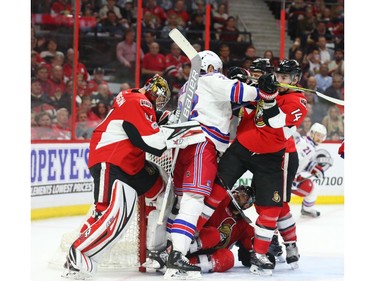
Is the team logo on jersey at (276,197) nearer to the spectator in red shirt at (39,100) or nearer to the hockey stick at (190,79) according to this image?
the hockey stick at (190,79)

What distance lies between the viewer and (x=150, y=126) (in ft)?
12.5

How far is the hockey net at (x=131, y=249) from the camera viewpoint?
13.5 feet

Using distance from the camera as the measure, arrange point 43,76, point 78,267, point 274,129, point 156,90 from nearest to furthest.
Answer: point 78,267
point 156,90
point 274,129
point 43,76

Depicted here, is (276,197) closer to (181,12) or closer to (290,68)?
(290,68)

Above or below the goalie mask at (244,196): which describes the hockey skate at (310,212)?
below

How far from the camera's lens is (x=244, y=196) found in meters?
4.18

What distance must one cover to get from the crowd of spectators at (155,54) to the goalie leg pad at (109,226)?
106 inches

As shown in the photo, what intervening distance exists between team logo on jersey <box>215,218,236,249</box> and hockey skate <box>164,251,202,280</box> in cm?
36

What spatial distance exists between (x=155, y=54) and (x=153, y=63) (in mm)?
87

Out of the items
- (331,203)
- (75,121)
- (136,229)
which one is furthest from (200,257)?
(331,203)

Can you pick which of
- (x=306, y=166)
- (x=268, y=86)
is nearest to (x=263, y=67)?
(x=268, y=86)

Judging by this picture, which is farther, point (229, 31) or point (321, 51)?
point (321, 51)

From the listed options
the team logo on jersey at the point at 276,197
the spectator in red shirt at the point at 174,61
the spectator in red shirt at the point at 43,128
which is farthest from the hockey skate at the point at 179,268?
the spectator in red shirt at the point at 174,61

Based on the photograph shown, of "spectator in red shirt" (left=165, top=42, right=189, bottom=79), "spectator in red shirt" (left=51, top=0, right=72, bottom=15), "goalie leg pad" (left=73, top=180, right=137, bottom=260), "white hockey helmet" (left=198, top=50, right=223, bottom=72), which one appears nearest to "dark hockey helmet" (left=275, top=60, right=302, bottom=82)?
"white hockey helmet" (left=198, top=50, right=223, bottom=72)
